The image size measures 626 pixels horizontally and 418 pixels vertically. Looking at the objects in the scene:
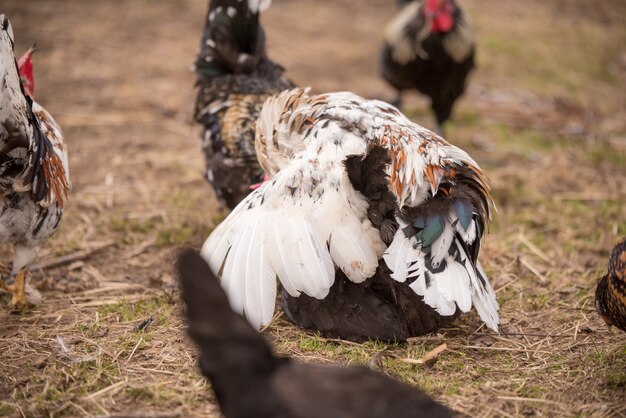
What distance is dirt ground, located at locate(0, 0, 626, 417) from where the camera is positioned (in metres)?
3.38

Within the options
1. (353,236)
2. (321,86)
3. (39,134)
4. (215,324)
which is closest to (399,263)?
(353,236)

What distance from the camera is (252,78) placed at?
532 cm

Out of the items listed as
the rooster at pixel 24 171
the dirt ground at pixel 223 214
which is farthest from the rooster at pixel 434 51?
the rooster at pixel 24 171

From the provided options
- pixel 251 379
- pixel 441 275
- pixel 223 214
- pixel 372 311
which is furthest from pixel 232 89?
pixel 251 379

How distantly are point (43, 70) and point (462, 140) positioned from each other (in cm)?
584

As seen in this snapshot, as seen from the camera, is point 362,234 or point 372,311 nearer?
point 362,234

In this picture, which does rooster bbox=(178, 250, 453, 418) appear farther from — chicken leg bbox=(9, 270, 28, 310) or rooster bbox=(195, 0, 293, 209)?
rooster bbox=(195, 0, 293, 209)

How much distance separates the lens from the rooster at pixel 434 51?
670cm

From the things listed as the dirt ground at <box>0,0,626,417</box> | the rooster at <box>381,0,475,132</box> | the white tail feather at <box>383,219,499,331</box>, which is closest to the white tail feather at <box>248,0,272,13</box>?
the dirt ground at <box>0,0,626,417</box>

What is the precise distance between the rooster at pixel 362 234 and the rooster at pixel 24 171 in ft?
3.57

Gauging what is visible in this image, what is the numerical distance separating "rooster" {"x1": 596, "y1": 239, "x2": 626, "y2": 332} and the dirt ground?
0.35 metres

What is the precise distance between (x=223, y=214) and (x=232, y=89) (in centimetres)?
113

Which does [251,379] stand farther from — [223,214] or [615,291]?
[223,214]

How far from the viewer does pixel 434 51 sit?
6.77m
